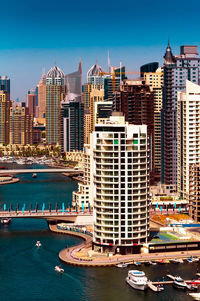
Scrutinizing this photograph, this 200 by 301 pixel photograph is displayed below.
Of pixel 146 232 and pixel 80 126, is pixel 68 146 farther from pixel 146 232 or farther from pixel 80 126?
pixel 146 232

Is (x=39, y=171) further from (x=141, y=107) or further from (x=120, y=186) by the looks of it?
(x=120, y=186)

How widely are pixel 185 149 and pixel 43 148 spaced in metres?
122

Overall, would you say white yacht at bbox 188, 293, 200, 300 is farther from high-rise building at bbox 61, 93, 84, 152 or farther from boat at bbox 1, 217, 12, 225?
high-rise building at bbox 61, 93, 84, 152

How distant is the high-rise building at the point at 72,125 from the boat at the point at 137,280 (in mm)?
114677

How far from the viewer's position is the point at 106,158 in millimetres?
50844

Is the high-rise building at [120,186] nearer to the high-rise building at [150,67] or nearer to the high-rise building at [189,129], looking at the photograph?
the high-rise building at [189,129]

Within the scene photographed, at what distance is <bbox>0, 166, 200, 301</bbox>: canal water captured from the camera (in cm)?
4288

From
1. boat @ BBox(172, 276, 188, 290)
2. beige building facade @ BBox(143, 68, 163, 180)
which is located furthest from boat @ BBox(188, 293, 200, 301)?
A: beige building facade @ BBox(143, 68, 163, 180)

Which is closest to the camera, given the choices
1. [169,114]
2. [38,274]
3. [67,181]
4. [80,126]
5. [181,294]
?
[181,294]

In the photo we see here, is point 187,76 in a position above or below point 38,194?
above

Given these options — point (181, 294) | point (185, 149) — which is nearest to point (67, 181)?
point (185, 149)

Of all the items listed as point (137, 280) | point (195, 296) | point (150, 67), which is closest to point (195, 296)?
point (195, 296)

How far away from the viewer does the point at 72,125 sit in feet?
528

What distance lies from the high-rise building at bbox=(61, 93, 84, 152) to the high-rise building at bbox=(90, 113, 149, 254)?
107135 mm
